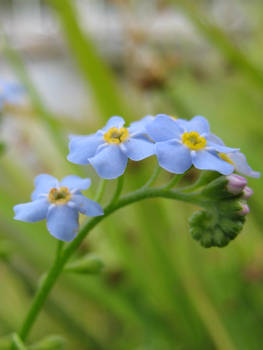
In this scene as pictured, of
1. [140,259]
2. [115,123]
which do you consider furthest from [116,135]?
[140,259]

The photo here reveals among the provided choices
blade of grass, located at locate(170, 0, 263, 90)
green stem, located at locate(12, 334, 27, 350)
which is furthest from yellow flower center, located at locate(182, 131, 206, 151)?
blade of grass, located at locate(170, 0, 263, 90)

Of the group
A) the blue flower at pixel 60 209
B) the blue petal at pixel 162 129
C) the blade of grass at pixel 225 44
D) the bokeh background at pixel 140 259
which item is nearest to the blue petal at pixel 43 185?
the blue flower at pixel 60 209

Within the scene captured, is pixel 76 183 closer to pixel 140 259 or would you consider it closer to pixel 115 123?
pixel 115 123

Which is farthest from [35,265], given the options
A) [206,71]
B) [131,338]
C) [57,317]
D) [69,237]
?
[206,71]

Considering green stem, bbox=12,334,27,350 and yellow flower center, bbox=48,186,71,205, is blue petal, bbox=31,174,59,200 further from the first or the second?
green stem, bbox=12,334,27,350

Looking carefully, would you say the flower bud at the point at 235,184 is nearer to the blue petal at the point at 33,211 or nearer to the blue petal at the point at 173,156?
the blue petal at the point at 173,156

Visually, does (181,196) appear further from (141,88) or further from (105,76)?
(141,88)

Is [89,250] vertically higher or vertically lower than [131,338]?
higher
